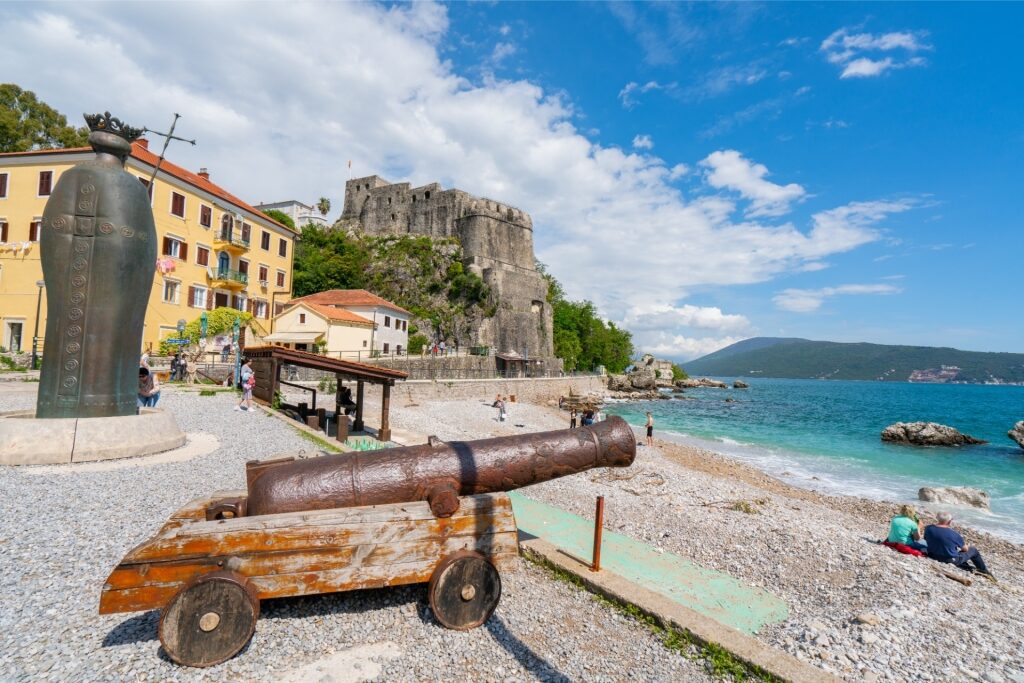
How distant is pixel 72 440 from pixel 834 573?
37.7ft

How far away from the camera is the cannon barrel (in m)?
3.74

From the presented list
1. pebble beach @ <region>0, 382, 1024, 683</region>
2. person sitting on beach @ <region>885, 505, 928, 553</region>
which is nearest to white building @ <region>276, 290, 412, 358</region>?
pebble beach @ <region>0, 382, 1024, 683</region>

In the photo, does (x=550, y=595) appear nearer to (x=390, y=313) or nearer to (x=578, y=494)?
(x=578, y=494)

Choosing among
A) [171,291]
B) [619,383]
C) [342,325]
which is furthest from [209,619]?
[619,383]

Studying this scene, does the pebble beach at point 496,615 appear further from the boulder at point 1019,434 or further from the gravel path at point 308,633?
the boulder at point 1019,434

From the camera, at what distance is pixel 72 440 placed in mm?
7398

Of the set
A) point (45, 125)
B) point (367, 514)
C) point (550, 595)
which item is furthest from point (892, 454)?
point (45, 125)

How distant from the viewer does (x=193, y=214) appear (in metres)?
28.0

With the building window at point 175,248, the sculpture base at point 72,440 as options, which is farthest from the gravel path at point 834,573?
the building window at point 175,248

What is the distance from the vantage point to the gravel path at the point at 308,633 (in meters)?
3.15

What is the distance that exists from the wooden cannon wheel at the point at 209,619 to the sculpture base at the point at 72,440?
6195mm

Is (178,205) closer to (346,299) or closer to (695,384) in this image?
(346,299)

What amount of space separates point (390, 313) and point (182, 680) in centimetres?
3679

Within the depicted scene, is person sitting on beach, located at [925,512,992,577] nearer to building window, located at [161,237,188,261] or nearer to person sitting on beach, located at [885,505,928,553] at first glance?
person sitting on beach, located at [885,505,928,553]
